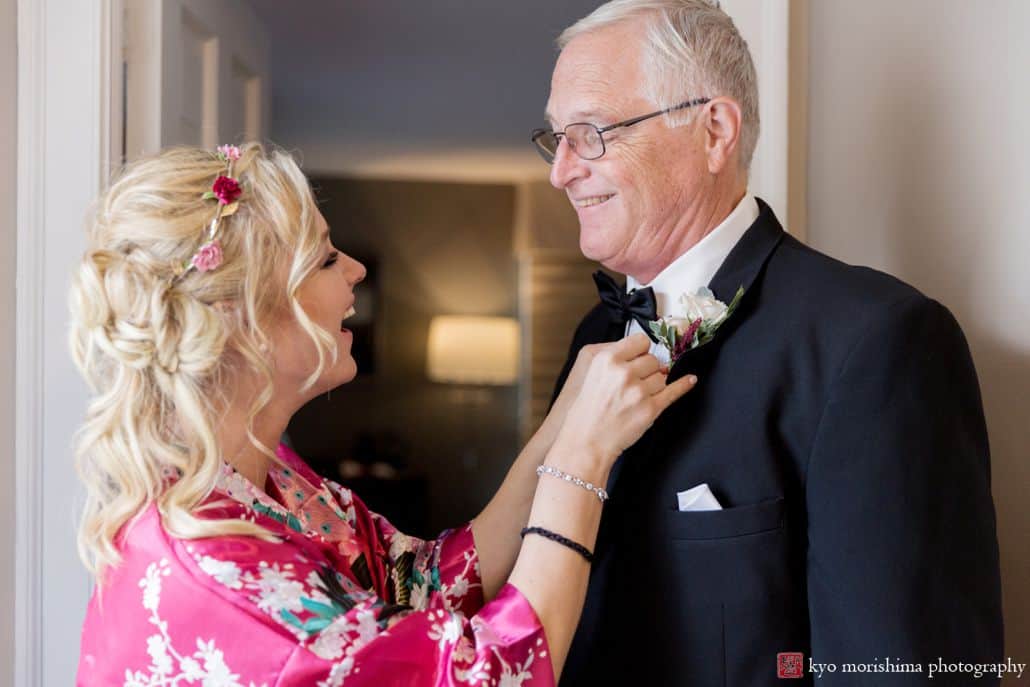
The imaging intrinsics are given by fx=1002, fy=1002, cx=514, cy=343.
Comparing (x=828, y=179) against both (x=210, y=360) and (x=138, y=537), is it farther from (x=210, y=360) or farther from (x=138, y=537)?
(x=138, y=537)

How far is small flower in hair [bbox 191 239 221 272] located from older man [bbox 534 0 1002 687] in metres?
0.56

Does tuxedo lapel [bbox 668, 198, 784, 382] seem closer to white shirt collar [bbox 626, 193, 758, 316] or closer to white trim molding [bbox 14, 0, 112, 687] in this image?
white shirt collar [bbox 626, 193, 758, 316]


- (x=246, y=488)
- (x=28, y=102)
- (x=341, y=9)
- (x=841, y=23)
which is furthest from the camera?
(x=341, y=9)

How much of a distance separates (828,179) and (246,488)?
1310 millimetres

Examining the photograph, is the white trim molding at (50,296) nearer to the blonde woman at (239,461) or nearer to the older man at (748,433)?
the blonde woman at (239,461)

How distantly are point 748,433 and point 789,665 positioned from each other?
308 millimetres

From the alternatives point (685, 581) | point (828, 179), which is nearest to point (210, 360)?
point (685, 581)

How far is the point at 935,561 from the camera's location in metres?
1.23

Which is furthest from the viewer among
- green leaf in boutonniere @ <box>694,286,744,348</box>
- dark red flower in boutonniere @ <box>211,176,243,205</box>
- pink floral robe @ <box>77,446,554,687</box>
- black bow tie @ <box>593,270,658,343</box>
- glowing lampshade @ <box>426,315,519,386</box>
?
glowing lampshade @ <box>426,315,519,386</box>

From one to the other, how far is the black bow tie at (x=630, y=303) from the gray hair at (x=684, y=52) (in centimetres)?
26

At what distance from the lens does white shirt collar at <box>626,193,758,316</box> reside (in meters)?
1.50

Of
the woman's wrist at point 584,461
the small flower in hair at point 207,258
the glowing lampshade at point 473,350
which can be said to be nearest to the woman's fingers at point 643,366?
the woman's wrist at point 584,461

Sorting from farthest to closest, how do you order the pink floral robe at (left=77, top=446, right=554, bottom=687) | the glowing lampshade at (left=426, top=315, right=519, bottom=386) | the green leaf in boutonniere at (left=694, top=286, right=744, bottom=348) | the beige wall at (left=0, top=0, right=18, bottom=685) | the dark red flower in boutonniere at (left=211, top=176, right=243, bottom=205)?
the glowing lampshade at (left=426, top=315, right=519, bottom=386), the beige wall at (left=0, top=0, right=18, bottom=685), the green leaf in boutonniere at (left=694, top=286, right=744, bottom=348), the dark red flower in boutonniere at (left=211, top=176, right=243, bottom=205), the pink floral robe at (left=77, top=446, right=554, bottom=687)

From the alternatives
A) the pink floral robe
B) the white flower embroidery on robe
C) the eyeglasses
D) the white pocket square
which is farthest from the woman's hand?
the white flower embroidery on robe
